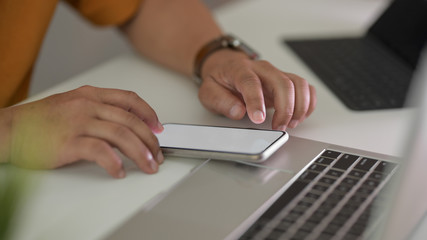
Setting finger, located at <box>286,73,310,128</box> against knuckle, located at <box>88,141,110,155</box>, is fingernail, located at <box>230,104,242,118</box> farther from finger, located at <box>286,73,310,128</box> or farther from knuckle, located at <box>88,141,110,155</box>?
knuckle, located at <box>88,141,110,155</box>

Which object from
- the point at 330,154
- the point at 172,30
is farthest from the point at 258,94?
the point at 172,30

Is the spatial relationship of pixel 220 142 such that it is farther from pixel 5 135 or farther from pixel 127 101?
pixel 5 135

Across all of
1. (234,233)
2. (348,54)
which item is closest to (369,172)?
(234,233)

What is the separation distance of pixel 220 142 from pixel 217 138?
1 centimetres

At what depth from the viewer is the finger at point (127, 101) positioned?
65cm

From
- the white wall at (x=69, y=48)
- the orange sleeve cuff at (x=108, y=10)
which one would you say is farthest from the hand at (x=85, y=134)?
Result: the white wall at (x=69, y=48)

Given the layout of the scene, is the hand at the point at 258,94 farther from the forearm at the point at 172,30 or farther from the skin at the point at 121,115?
the forearm at the point at 172,30

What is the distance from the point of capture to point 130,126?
2.03ft

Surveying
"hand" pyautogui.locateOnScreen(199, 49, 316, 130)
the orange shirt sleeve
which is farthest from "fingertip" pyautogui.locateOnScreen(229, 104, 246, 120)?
the orange shirt sleeve

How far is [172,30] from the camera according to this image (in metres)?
1.01

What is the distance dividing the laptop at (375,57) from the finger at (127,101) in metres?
0.31

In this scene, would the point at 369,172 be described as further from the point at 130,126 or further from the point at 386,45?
the point at 386,45

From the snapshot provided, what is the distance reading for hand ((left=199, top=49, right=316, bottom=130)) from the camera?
0.70m

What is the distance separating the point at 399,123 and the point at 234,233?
0.36 m
